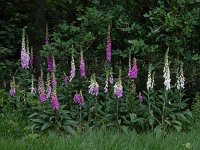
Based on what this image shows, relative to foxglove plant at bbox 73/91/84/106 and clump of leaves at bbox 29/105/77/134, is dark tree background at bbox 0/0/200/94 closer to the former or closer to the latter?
foxglove plant at bbox 73/91/84/106

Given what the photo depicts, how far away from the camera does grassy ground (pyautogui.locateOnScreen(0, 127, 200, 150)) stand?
499 cm

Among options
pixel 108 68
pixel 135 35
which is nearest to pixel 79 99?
pixel 108 68

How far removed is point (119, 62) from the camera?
27.4 feet

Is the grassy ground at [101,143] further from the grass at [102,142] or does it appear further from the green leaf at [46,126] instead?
the green leaf at [46,126]

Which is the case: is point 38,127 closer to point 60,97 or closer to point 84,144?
point 60,97

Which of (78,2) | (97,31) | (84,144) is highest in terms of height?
(78,2)

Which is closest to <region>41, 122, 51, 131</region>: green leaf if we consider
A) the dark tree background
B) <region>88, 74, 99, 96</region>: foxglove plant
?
<region>88, 74, 99, 96</region>: foxglove plant

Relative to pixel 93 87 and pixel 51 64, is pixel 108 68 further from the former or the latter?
pixel 51 64

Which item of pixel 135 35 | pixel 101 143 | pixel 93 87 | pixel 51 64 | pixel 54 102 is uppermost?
pixel 135 35

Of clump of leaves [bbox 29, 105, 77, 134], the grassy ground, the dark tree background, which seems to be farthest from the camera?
the dark tree background

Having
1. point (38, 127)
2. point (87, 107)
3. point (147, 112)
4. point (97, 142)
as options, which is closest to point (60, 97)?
point (87, 107)

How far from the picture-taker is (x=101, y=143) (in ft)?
16.9

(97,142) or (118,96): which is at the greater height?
(118,96)

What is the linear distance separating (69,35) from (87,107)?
182 centimetres
